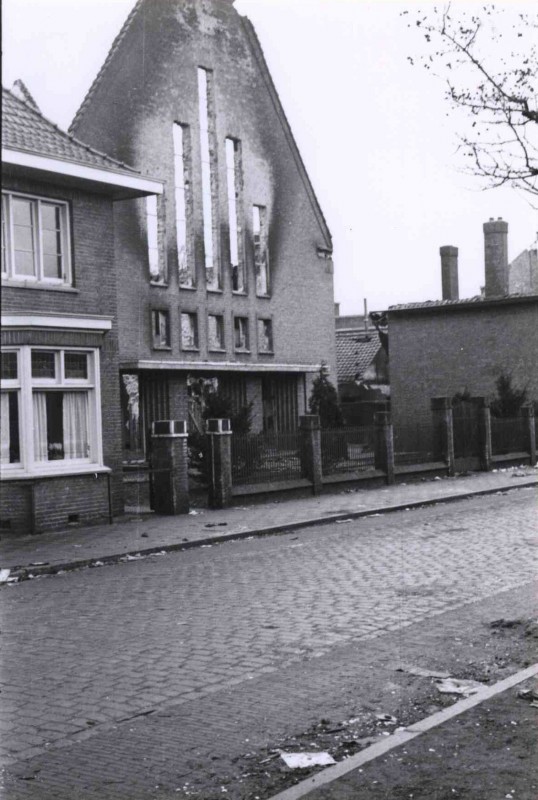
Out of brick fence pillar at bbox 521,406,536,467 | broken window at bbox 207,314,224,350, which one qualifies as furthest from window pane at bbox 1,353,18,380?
broken window at bbox 207,314,224,350

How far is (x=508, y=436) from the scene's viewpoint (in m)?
Result: 33.1

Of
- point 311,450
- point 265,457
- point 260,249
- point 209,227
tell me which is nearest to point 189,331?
point 209,227

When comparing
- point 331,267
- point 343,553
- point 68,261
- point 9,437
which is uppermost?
point 331,267

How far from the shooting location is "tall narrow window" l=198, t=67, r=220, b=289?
3847 centimetres

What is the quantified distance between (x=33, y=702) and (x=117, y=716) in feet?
2.43

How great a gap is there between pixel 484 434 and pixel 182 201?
47.2ft

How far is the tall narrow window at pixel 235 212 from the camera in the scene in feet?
131

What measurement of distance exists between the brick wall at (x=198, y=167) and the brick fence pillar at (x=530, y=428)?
451 inches

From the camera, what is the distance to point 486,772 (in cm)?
513

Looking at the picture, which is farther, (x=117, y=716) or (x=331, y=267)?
(x=331, y=267)

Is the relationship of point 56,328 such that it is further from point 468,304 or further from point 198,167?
point 468,304

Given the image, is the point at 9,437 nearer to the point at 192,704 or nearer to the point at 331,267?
the point at 192,704

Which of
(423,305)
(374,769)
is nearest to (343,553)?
(374,769)

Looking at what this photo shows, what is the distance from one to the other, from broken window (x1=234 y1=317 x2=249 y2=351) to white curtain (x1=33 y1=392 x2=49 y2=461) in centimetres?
2208
